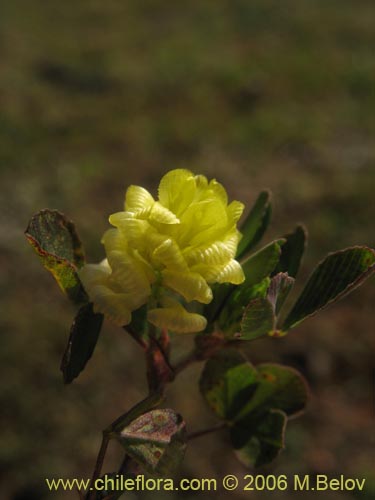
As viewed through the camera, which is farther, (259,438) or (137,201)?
(259,438)

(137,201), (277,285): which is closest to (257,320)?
(277,285)

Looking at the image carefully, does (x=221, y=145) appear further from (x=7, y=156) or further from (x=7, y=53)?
(x=7, y=53)

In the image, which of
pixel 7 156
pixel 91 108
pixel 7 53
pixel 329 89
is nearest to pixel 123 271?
pixel 7 156

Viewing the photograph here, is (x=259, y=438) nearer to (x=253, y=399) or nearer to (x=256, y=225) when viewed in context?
(x=253, y=399)

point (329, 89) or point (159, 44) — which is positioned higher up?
point (159, 44)

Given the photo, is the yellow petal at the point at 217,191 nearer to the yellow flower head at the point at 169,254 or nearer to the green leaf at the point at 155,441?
the yellow flower head at the point at 169,254

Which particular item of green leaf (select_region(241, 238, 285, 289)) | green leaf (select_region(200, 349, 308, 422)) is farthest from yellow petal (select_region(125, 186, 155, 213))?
green leaf (select_region(200, 349, 308, 422))
